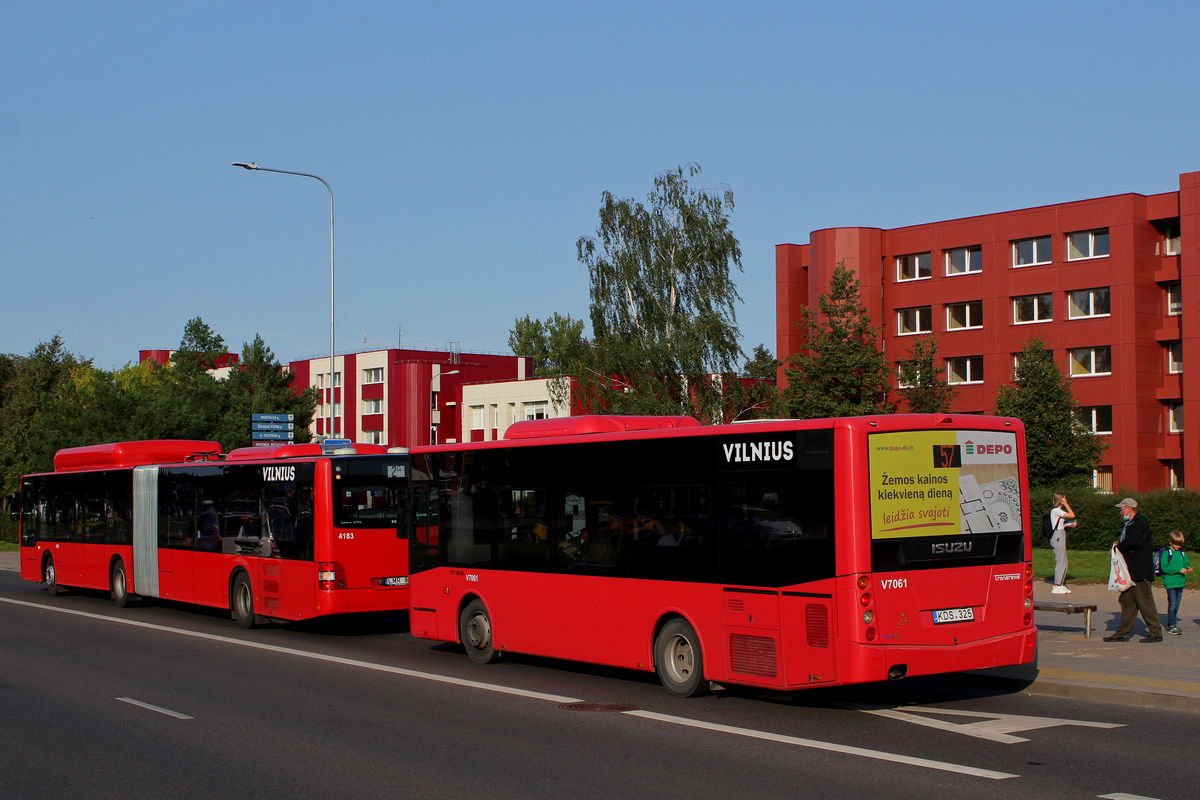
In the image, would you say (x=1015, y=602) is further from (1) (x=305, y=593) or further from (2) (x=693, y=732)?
(1) (x=305, y=593)

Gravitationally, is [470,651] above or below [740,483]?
below

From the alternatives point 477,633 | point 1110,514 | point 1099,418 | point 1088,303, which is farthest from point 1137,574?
point 1088,303

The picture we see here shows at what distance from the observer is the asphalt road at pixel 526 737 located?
7938mm

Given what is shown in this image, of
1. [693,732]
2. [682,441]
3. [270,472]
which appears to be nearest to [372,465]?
[270,472]

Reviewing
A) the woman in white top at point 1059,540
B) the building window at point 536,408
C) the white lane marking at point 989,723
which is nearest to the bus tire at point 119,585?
the woman in white top at point 1059,540

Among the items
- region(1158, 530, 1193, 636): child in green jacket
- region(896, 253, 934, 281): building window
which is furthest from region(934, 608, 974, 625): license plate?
region(896, 253, 934, 281): building window

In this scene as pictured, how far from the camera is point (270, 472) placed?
18.9 metres

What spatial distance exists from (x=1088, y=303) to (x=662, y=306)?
18.9 m

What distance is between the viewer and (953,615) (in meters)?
10.6

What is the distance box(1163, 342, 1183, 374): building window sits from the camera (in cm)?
5372

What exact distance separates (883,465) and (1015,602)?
201cm

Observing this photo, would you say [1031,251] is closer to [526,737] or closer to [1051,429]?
[1051,429]

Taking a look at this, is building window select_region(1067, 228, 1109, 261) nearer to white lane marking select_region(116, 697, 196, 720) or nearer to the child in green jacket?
the child in green jacket

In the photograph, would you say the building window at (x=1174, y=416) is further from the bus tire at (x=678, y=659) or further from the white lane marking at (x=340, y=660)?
the bus tire at (x=678, y=659)
